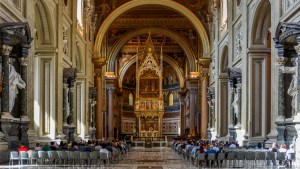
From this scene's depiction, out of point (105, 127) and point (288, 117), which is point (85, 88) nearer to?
point (105, 127)

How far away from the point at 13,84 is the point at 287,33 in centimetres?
927

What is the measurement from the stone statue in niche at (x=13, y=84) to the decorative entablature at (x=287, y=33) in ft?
29.7

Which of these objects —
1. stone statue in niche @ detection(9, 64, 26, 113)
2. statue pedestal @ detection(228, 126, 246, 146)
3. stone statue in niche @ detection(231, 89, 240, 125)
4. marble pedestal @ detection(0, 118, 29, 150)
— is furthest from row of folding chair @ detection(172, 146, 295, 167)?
stone statue in niche @ detection(9, 64, 26, 113)

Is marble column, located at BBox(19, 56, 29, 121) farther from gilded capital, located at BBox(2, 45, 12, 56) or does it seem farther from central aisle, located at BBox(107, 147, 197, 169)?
central aisle, located at BBox(107, 147, 197, 169)

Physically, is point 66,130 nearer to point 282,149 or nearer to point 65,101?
point 65,101

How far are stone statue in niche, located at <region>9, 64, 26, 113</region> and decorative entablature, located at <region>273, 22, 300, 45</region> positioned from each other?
9.04 meters

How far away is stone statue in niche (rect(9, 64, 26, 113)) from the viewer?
18.1 metres

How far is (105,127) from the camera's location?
4984cm

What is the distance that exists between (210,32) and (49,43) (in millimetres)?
18838

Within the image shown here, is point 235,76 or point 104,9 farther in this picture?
point 104,9

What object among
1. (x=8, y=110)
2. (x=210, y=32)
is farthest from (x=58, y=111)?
(x=210, y=32)

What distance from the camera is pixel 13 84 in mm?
18250

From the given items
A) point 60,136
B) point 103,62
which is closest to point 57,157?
point 60,136

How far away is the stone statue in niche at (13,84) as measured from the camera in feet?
59.3
